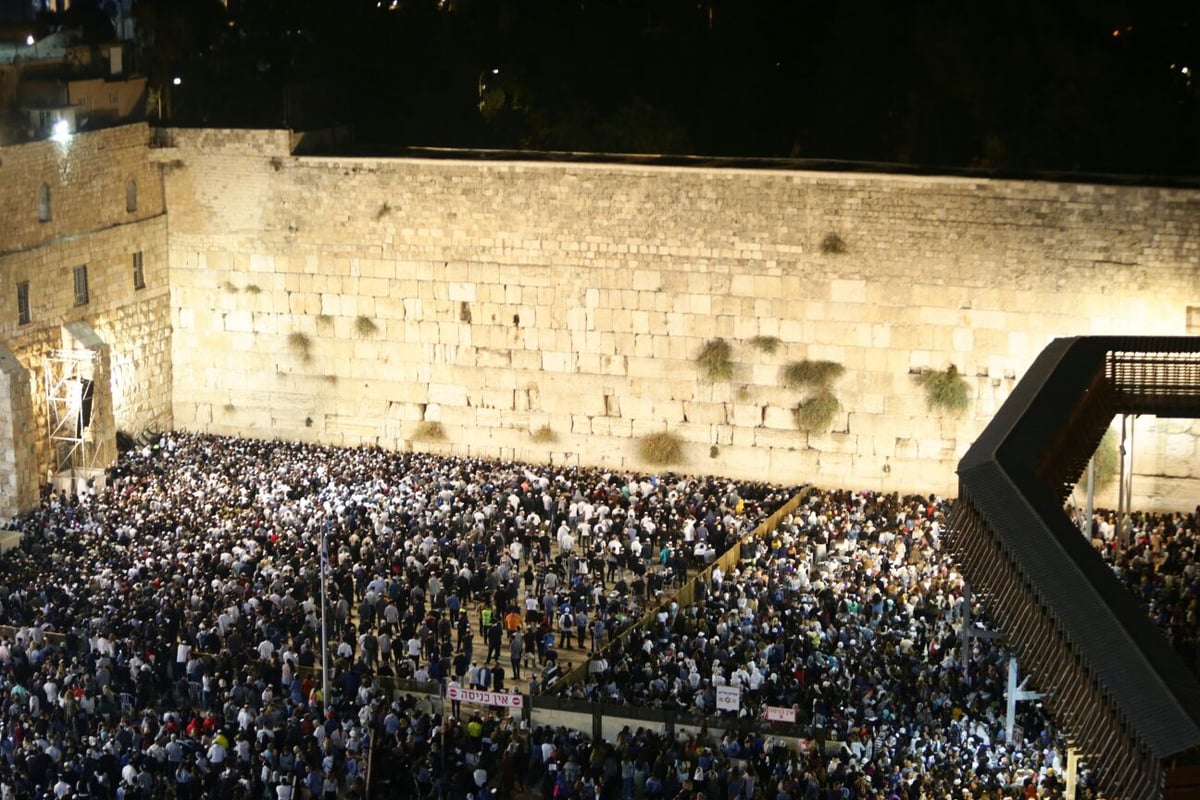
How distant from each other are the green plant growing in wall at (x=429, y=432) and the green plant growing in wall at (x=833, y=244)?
796 centimetres

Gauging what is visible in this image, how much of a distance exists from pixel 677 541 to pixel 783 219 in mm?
6665

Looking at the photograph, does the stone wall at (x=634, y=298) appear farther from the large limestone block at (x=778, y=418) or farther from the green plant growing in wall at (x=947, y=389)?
the green plant growing in wall at (x=947, y=389)

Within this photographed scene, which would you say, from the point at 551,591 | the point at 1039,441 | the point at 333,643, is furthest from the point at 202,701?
the point at 1039,441

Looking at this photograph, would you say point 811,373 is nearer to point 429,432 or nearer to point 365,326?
point 429,432

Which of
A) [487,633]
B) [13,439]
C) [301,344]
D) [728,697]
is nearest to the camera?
[728,697]

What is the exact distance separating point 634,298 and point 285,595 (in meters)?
10.2

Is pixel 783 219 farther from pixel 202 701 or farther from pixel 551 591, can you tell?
pixel 202 701

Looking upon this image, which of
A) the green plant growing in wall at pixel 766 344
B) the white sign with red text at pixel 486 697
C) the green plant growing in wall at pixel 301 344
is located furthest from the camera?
the green plant growing in wall at pixel 301 344

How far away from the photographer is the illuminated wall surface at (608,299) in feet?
103

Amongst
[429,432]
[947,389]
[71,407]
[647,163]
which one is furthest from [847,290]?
[71,407]

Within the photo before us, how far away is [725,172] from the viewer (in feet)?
108

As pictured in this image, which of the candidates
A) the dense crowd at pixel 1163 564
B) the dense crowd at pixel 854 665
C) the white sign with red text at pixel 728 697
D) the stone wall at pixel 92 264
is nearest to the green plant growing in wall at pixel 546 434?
the dense crowd at pixel 854 665

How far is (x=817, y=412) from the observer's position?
33.2 meters

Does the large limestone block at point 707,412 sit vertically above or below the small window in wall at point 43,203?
below
